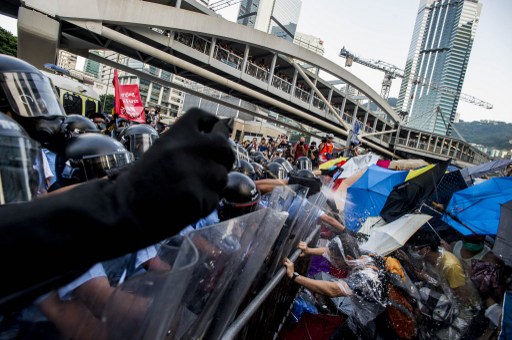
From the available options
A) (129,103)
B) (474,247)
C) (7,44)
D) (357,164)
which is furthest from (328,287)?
(7,44)

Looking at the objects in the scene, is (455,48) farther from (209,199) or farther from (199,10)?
(209,199)

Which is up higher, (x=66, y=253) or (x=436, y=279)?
(x=66, y=253)

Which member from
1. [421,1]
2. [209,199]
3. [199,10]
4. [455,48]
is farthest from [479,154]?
[421,1]

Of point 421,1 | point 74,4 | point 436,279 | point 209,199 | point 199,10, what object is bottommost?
point 436,279

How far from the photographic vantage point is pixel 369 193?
5.84 meters

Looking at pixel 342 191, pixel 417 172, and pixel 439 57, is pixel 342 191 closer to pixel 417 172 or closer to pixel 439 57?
pixel 417 172

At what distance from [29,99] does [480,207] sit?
19.3 feet

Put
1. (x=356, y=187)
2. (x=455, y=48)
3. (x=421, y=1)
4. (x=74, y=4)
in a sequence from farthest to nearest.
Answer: (x=421, y=1) < (x=455, y=48) < (x=74, y=4) < (x=356, y=187)

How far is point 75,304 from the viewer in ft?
2.34

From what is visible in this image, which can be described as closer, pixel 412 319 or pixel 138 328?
pixel 138 328

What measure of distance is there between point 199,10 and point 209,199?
27.5m

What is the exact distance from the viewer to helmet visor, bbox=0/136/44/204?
934 millimetres

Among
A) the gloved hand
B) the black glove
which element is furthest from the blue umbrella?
the gloved hand

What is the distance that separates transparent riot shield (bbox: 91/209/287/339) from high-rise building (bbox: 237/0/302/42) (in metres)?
97.3
